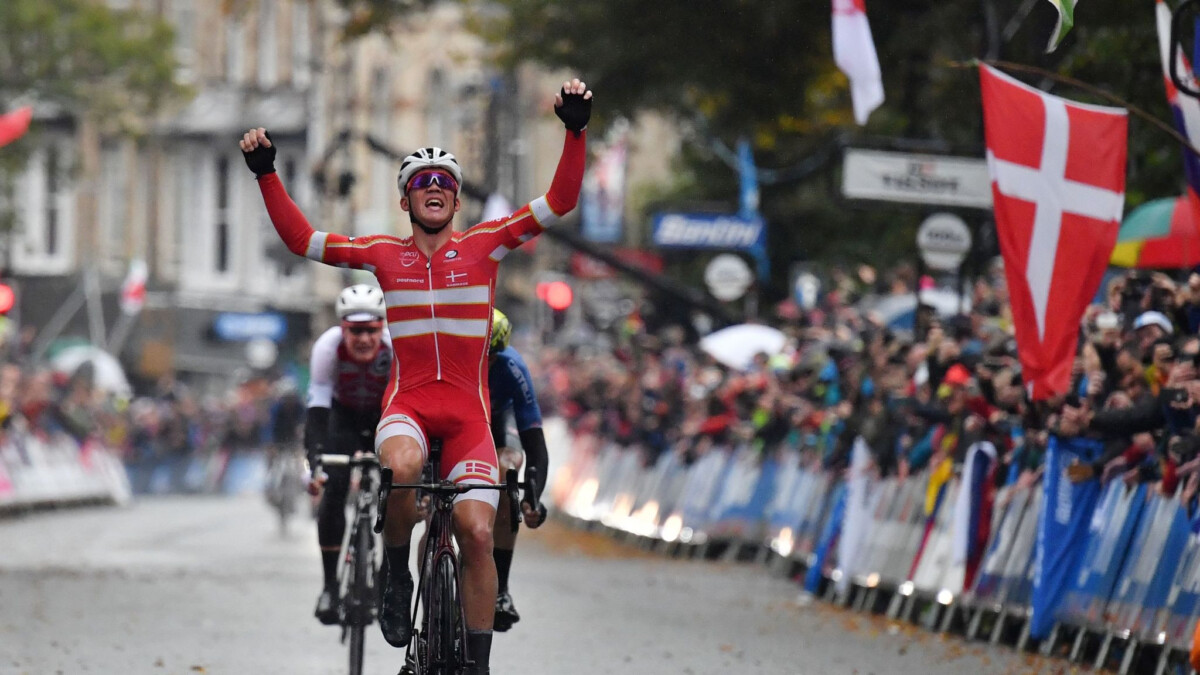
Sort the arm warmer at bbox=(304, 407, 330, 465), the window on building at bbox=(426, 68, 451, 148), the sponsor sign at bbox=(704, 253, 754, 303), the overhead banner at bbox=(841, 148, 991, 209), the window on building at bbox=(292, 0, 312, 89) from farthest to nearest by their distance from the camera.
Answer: the window on building at bbox=(426, 68, 451, 148) → the window on building at bbox=(292, 0, 312, 89) → the sponsor sign at bbox=(704, 253, 754, 303) → the overhead banner at bbox=(841, 148, 991, 209) → the arm warmer at bbox=(304, 407, 330, 465)

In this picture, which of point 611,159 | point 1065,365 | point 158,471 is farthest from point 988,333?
point 611,159

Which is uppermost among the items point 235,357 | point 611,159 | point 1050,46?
point 1050,46

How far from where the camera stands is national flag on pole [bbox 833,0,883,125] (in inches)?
675

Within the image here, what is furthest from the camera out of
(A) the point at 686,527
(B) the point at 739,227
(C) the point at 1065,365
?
(B) the point at 739,227

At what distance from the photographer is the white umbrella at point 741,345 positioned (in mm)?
25734

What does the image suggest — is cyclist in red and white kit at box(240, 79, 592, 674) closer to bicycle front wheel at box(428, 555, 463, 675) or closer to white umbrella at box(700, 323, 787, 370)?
bicycle front wheel at box(428, 555, 463, 675)

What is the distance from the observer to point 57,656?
1240 centimetres

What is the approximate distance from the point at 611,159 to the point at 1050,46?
48.9 meters

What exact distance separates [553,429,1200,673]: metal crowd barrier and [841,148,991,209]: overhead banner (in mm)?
2157

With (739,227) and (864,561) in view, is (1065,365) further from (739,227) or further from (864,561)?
(739,227)

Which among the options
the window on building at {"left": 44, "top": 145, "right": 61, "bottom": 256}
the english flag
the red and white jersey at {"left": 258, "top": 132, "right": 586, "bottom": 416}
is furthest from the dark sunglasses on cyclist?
the window on building at {"left": 44, "top": 145, "right": 61, "bottom": 256}

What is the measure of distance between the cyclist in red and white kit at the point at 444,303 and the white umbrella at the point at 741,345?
51.8ft

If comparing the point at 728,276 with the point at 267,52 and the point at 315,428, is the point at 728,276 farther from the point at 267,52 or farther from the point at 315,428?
the point at 267,52

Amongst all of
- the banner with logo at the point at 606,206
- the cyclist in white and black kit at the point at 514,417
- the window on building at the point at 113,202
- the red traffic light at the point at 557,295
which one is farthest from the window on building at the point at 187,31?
the cyclist in white and black kit at the point at 514,417
